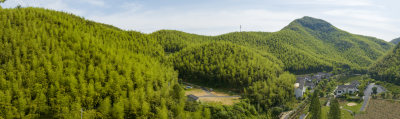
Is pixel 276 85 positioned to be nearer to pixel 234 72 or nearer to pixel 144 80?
pixel 234 72

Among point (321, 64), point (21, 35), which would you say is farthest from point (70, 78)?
point (321, 64)

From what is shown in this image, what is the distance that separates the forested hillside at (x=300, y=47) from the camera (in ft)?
262

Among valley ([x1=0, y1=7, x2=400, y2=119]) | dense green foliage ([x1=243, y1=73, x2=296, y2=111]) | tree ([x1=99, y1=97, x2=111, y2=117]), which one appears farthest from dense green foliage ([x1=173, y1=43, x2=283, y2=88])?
tree ([x1=99, y1=97, x2=111, y2=117])

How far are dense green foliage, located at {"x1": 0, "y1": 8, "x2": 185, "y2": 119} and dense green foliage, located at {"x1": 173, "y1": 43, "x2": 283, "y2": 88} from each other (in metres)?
16.7

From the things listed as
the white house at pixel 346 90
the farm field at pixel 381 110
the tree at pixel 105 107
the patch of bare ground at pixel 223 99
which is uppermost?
the tree at pixel 105 107

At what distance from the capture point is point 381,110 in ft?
145

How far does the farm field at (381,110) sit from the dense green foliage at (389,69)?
19.7m

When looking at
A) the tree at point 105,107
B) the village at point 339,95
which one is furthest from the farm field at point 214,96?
the tree at point 105,107

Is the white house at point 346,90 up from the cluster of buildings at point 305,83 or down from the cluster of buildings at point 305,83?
down

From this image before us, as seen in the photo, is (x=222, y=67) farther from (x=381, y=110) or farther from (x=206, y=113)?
(x=381, y=110)

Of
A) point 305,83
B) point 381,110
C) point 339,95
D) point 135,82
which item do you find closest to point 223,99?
point 135,82

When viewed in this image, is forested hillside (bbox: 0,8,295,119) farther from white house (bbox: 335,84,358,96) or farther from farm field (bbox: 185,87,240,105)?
white house (bbox: 335,84,358,96)

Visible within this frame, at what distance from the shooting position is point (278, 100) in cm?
4316

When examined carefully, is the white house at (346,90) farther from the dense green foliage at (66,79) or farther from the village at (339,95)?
the dense green foliage at (66,79)
